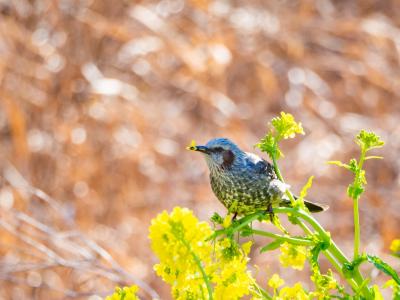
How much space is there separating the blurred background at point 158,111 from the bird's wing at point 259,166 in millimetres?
1924

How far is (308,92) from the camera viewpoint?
5055mm

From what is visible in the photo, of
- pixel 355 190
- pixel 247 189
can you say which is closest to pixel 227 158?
pixel 247 189

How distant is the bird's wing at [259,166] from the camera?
187cm

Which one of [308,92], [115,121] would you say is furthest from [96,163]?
[308,92]

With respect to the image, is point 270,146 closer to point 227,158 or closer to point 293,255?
point 293,255

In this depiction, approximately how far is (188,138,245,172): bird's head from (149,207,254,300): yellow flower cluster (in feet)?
1.84

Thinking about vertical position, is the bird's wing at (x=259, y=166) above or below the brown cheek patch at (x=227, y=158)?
below

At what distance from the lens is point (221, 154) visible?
6.33 ft

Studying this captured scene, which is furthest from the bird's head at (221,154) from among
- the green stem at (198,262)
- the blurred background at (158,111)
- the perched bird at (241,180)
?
the blurred background at (158,111)

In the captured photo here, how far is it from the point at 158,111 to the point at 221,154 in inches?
101

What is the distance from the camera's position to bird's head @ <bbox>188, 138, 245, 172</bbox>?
1.92 meters

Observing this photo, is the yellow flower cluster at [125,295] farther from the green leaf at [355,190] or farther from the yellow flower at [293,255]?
the green leaf at [355,190]

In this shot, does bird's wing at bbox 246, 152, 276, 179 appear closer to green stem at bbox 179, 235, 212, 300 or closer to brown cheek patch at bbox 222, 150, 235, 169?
brown cheek patch at bbox 222, 150, 235, 169

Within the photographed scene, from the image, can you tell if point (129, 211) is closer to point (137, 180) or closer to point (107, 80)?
point (137, 180)
